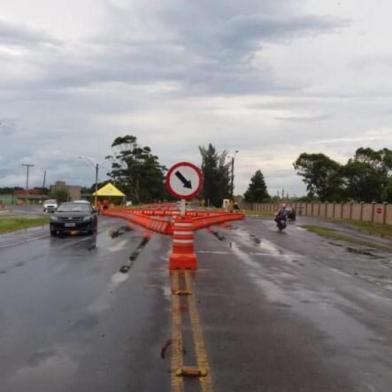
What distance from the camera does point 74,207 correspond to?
1168 inches

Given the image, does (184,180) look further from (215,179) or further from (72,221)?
(215,179)

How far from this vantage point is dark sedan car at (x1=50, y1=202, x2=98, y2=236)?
27844 millimetres

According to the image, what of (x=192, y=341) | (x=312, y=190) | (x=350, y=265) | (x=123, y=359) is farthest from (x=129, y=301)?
(x=312, y=190)

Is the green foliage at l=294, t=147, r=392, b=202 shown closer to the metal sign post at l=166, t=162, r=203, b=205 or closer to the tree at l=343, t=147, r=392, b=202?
the tree at l=343, t=147, r=392, b=202

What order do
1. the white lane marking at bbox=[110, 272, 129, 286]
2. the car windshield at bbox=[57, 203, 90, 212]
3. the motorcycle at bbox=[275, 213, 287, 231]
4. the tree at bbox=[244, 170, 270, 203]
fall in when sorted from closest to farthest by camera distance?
1. the white lane marking at bbox=[110, 272, 129, 286]
2. the car windshield at bbox=[57, 203, 90, 212]
3. the motorcycle at bbox=[275, 213, 287, 231]
4. the tree at bbox=[244, 170, 270, 203]

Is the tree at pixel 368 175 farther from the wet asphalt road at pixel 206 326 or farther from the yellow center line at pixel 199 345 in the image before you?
the yellow center line at pixel 199 345

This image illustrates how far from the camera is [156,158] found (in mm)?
135875

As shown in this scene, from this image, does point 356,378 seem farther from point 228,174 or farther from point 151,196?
point 151,196

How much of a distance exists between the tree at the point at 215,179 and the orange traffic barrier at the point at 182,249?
10830 cm

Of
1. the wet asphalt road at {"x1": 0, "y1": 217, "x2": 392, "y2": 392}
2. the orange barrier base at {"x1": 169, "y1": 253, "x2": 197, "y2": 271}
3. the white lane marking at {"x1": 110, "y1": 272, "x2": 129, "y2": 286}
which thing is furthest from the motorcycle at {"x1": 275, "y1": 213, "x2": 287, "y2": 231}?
the white lane marking at {"x1": 110, "y1": 272, "x2": 129, "y2": 286}

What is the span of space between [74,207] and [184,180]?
51.0 feet

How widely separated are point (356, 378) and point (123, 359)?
2.25 m

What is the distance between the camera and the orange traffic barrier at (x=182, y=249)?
1449 centimetres

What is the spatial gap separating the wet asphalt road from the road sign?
1.77 metres
